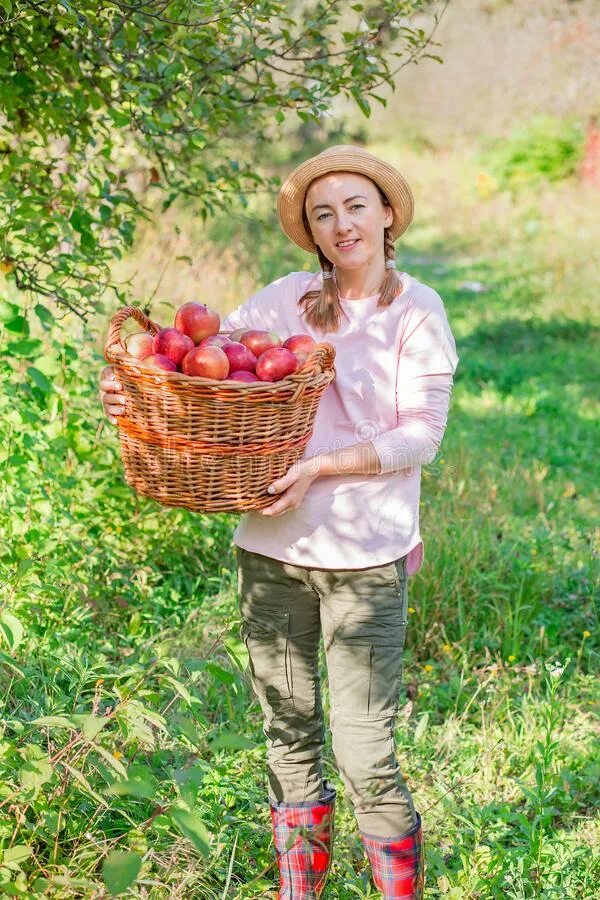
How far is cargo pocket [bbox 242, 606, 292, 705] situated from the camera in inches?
88.9

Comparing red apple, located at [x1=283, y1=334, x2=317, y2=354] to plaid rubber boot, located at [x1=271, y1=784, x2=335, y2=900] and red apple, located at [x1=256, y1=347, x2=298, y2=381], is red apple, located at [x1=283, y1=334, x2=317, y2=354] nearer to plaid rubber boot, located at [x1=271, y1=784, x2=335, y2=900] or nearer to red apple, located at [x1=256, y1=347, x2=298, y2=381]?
red apple, located at [x1=256, y1=347, x2=298, y2=381]

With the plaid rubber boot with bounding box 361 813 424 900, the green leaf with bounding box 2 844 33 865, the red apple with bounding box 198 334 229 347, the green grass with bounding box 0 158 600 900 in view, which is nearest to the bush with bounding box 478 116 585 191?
the green grass with bounding box 0 158 600 900

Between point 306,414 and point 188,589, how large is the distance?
74.2 inches

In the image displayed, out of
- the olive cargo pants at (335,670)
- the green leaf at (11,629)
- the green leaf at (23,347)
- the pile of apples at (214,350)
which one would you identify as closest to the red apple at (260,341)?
the pile of apples at (214,350)

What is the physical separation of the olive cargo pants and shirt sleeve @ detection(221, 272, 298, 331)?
0.58 metres

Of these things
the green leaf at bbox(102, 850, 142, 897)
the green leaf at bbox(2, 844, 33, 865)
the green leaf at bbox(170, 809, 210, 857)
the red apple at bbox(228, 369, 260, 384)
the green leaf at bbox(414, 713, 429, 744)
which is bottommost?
the green leaf at bbox(414, 713, 429, 744)

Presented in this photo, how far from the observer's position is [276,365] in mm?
2016

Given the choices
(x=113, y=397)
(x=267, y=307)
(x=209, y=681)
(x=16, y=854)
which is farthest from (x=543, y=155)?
(x=16, y=854)

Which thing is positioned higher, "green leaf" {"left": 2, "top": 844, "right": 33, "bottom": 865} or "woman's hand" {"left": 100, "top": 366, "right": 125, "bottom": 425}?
"woman's hand" {"left": 100, "top": 366, "right": 125, "bottom": 425}

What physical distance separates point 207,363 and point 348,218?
1.64 ft

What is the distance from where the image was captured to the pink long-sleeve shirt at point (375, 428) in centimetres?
214

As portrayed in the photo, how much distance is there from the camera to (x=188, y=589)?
3766mm

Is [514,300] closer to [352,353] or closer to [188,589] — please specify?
[188,589]

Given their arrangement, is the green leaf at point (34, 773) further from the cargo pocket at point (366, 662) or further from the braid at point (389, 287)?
the braid at point (389, 287)
